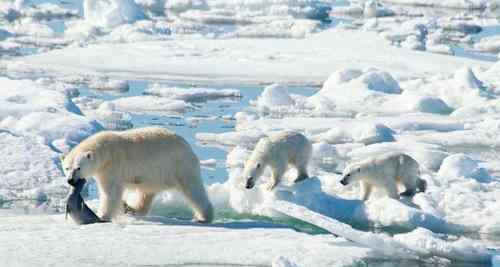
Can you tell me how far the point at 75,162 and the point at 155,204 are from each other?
1483mm

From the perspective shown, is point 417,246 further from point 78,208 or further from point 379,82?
point 379,82

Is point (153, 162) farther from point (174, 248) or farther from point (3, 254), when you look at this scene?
point (3, 254)

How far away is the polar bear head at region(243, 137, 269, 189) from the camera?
8.08 meters

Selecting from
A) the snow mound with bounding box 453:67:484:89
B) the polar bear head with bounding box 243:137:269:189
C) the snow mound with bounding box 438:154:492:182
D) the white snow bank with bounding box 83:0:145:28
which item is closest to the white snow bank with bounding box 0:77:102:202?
the polar bear head with bounding box 243:137:269:189

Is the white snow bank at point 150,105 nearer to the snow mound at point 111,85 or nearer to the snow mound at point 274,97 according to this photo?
the snow mound at point 274,97

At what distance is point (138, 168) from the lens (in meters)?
6.97

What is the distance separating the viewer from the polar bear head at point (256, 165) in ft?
26.5

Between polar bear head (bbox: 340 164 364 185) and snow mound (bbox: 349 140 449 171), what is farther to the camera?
snow mound (bbox: 349 140 449 171)

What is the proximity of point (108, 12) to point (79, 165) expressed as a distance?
16052 mm

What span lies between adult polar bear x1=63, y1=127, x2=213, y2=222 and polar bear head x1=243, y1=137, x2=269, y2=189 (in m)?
0.94

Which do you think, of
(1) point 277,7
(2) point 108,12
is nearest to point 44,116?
(2) point 108,12

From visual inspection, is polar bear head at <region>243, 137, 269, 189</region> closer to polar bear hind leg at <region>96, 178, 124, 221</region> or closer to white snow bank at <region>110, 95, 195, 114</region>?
polar bear hind leg at <region>96, 178, 124, 221</region>

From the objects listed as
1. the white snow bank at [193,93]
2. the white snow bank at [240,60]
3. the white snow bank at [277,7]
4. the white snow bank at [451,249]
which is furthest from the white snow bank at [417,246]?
the white snow bank at [277,7]

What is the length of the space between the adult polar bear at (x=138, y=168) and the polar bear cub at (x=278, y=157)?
96 centimetres
